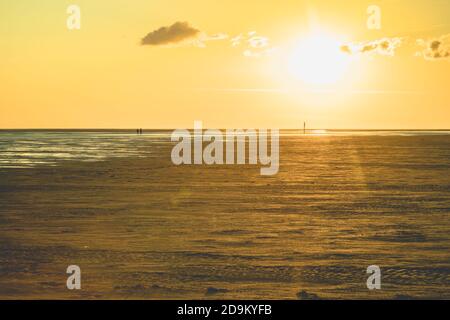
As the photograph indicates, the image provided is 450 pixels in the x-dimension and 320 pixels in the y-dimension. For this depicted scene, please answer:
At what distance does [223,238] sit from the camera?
1526cm

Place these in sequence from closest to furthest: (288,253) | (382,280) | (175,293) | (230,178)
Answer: (175,293) → (382,280) → (288,253) → (230,178)

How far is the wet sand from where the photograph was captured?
37.1ft

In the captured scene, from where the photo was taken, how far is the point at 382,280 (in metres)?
11.7

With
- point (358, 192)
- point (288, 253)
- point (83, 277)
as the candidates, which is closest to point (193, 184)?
point (358, 192)

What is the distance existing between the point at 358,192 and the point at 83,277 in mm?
15056

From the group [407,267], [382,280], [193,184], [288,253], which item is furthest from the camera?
[193,184]

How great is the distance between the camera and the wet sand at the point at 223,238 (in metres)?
11.3

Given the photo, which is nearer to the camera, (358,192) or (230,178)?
(358,192)

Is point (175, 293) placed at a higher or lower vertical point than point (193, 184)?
lower

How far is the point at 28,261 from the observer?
1295 cm

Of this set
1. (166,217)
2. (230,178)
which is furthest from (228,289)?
(230,178)
